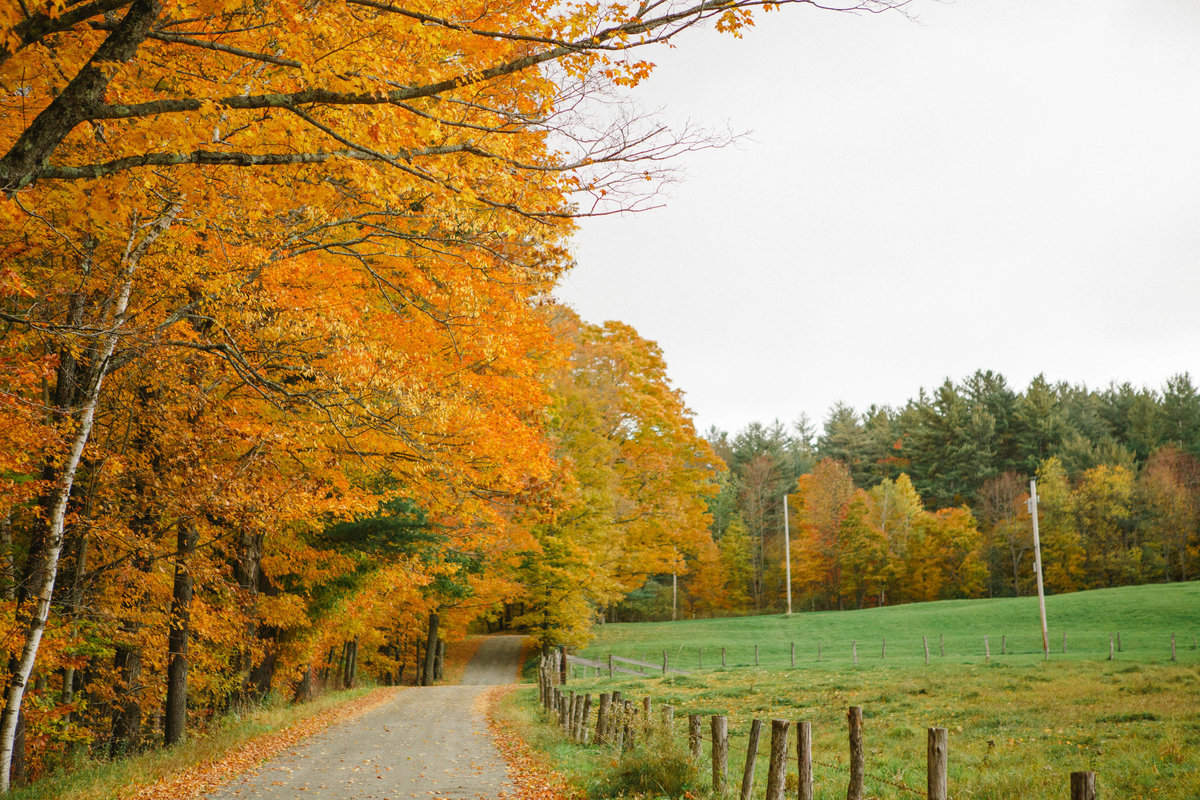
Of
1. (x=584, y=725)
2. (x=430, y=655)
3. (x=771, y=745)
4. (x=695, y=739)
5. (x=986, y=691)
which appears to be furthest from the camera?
(x=430, y=655)

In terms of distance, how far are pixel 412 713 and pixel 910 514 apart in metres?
49.7

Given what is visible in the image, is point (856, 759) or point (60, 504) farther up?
point (60, 504)

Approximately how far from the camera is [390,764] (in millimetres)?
11094

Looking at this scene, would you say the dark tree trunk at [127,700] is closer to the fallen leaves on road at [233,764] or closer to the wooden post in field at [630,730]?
the fallen leaves on road at [233,764]

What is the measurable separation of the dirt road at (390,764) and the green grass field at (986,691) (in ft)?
12.0

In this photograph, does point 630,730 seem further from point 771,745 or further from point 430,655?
point 430,655

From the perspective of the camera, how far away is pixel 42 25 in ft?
14.8

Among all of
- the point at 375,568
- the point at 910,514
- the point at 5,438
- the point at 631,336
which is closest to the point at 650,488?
the point at 631,336

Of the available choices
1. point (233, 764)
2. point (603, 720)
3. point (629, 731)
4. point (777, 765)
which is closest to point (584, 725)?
point (603, 720)

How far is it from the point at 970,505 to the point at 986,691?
54177 mm

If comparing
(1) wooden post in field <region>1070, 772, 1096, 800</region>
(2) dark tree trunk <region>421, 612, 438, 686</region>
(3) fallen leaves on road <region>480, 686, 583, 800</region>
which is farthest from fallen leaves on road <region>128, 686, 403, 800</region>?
(2) dark tree trunk <region>421, 612, 438, 686</region>

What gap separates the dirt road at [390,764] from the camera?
29.8 feet

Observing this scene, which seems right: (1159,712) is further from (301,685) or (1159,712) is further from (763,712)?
(301,685)

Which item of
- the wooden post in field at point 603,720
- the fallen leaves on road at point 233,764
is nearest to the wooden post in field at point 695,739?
the wooden post in field at point 603,720
